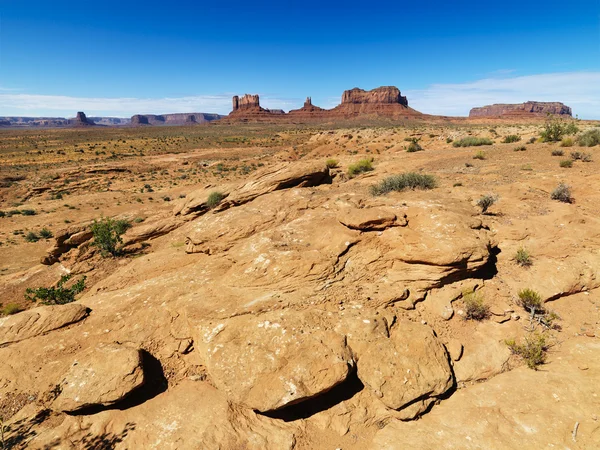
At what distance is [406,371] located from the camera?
5691 millimetres

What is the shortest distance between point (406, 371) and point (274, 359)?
2.58 metres

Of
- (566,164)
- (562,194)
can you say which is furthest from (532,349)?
(566,164)

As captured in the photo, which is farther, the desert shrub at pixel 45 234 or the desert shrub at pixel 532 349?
the desert shrub at pixel 45 234

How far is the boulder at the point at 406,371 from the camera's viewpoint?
5520mm

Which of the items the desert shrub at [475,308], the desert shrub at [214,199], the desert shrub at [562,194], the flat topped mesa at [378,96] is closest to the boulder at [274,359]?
the desert shrub at [475,308]

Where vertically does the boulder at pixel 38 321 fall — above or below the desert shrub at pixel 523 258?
below

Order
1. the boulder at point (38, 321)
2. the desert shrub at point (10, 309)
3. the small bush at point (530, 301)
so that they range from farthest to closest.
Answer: the desert shrub at point (10, 309), the small bush at point (530, 301), the boulder at point (38, 321)

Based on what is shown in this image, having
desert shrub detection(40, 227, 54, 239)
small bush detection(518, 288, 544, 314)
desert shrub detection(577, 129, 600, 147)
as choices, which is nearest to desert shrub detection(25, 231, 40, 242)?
desert shrub detection(40, 227, 54, 239)

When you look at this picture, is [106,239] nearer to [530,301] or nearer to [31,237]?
[31,237]

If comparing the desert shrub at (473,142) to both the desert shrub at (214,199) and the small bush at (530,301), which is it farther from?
the desert shrub at (214,199)

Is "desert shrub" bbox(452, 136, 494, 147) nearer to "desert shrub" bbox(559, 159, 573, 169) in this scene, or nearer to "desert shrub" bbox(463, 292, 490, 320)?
"desert shrub" bbox(559, 159, 573, 169)

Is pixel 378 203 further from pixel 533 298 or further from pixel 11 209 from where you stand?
pixel 11 209

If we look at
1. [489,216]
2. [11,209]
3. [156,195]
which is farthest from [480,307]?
[11,209]

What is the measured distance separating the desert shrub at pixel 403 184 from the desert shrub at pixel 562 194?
3.86m
